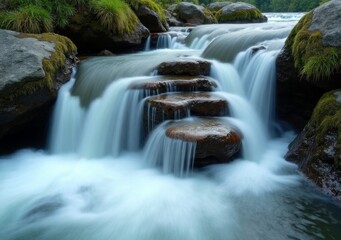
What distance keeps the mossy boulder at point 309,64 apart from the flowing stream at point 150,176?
0.29 metres

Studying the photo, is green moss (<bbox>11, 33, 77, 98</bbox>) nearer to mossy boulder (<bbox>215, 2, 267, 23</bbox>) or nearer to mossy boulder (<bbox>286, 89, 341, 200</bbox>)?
mossy boulder (<bbox>286, 89, 341, 200</bbox>)

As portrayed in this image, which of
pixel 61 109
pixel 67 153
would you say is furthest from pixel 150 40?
pixel 67 153

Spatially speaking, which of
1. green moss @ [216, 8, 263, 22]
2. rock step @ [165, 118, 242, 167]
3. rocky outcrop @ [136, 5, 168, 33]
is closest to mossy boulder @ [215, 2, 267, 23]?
green moss @ [216, 8, 263, 22]

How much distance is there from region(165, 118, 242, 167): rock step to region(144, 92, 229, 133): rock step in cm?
24

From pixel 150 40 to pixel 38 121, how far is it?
18.8 ft

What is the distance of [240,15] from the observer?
54.4ft

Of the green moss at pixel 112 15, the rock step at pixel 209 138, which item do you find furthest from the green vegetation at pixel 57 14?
the rock step at pixel 209 138

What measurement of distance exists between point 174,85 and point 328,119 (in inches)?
106

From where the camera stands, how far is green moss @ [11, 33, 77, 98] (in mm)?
5434

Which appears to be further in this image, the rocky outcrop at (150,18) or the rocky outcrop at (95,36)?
the rocky outcrop at (150,18)

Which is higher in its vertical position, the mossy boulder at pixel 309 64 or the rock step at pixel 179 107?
→ the mossy boulder at pixel 309 64

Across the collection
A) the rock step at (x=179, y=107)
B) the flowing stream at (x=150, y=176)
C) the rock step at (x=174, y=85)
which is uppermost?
the rock step at (x=174, y=85)

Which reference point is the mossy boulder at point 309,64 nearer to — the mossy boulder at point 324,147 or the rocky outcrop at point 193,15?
the mossy boulder at point 324,147

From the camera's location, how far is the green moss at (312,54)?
16.1 ft
